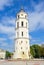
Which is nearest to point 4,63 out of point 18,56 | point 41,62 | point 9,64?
point 9,64

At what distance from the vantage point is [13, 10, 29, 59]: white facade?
6794cm

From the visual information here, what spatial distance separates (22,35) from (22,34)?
436mm

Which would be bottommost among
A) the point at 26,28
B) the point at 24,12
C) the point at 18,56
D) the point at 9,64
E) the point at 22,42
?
the point at 9,64

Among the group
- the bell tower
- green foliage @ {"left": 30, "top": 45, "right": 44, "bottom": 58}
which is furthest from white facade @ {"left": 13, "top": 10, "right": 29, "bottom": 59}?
green foliage @ {"left": 30, "top": 45, "right": 44, "bottom": 58}

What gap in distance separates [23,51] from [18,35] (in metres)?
5.16

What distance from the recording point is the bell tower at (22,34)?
2675 inches

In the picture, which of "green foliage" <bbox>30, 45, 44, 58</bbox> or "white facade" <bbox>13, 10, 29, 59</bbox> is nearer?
"white facade" <bbox>13, 10, 29, 59</bbox>

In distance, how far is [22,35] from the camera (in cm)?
6844

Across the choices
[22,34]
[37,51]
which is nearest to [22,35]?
[22,34]

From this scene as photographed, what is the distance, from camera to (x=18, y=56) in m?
63.6

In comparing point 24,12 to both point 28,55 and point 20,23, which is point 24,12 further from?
point 28,55

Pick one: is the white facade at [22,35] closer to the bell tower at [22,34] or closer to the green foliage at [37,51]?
the bell tower at [22,34]

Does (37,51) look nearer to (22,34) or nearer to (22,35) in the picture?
(22,34)

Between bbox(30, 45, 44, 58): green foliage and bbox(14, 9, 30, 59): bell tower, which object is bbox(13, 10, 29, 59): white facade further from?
bbox(30, 45, 44, 58): green foliage
